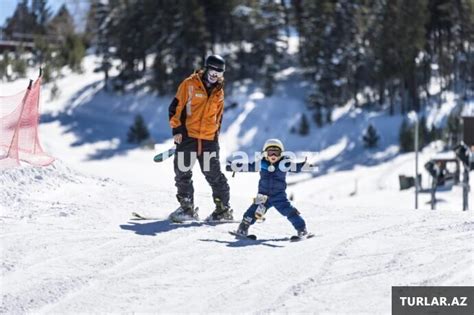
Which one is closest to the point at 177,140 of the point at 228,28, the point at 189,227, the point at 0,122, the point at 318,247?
the point at 189,227

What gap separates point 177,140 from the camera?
7.25 metres

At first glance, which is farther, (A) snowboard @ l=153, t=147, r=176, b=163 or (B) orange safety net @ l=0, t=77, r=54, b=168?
(B) orange safety net @ l=0, t=77, r=54, b=168

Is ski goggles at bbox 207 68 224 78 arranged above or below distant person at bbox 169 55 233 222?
above

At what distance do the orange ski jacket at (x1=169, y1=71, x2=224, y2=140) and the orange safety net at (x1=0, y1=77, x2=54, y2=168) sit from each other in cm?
301

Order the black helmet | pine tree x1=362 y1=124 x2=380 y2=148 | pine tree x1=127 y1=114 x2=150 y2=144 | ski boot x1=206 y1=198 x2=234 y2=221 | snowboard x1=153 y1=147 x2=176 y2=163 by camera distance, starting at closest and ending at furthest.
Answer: the black helmet < ski boot x1=206 y1=198 x2=234 y2=221 < snowboard x1=153 y1=147 x2=176 y2=163 < pine tree x1=362 y1=124 x2=380 y2=148 < pine tree x1=127 y1=114 x2=150 y2=144

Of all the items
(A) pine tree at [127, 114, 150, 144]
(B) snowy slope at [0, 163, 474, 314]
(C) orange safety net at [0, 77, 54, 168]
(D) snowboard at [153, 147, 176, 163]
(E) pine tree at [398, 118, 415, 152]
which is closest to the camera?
(B) snowy slope at [0, 163, 474, 314]

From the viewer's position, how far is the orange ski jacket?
23.9 feet

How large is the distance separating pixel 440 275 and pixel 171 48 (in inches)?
1538

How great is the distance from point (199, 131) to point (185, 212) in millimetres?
901

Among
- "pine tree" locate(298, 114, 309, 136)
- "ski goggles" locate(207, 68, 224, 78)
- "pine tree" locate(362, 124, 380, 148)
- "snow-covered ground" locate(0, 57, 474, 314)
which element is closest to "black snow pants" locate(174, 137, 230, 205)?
"snow-covered ground" locate(0, 57, 474, 314)

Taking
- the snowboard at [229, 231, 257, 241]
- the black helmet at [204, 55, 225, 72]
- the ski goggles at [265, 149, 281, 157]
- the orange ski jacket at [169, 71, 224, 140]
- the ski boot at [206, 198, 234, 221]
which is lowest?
the snowboard at [229, 231, 257, 241]

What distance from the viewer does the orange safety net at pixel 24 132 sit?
31.8 ft

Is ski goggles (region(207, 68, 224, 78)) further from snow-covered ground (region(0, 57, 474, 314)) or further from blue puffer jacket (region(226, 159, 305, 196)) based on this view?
snow-covered ground (region(0, 57, 474, 314))

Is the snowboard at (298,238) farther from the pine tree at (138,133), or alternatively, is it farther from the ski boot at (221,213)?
the pine tree at (138,133)
